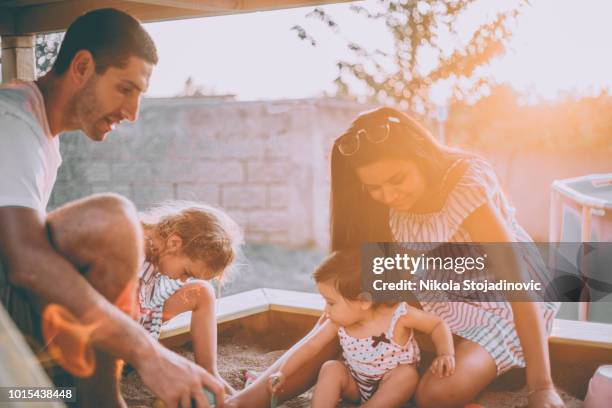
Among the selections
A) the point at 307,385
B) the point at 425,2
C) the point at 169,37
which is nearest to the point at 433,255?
the point at 307,385

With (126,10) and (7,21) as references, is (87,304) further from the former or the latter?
→ (7,21)

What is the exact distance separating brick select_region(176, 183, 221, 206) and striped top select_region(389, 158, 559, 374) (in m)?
3.44

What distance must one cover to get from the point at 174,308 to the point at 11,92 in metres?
0.76

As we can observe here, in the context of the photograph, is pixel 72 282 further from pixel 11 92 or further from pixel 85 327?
pixel 11 92

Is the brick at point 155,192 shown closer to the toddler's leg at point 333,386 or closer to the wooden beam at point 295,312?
the wooden beam at point 295,312

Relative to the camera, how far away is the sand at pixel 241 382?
5.56 ft

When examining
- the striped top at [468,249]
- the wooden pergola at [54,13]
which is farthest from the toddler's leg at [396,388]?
the wooden pergola at [54,13]

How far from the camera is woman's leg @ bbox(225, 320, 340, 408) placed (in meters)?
1.61

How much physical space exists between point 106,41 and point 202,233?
65cm

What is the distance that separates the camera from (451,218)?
67.7 inches

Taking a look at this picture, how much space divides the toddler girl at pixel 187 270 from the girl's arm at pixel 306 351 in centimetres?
22

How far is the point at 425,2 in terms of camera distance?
2.78 metres

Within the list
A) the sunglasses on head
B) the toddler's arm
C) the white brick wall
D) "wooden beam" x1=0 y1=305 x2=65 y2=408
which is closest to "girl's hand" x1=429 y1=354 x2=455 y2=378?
the toddler's arm

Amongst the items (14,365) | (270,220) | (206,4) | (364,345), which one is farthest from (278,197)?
(14,365)
